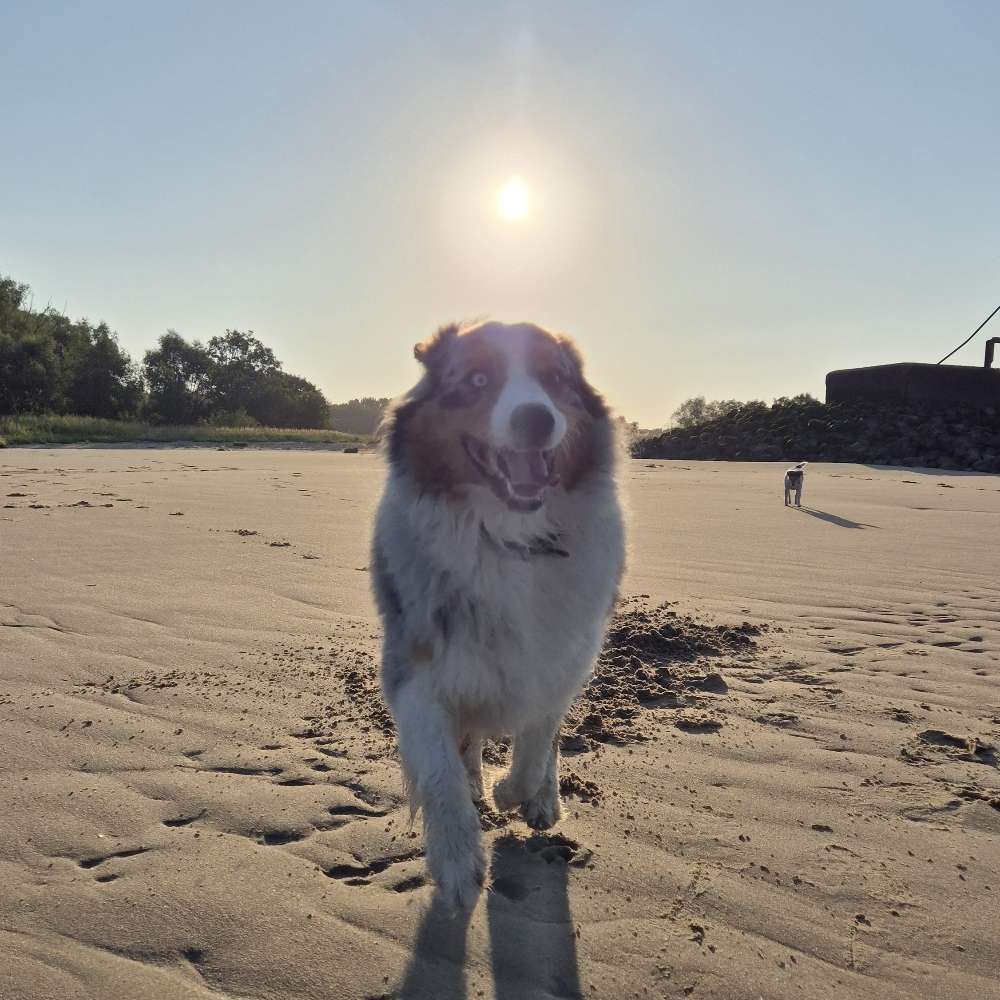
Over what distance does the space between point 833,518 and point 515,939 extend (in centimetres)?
953

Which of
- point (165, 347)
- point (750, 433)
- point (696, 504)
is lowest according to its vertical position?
point (696, 504)

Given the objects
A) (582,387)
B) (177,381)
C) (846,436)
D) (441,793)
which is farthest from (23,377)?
(441,793)

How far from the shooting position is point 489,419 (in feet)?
9.14

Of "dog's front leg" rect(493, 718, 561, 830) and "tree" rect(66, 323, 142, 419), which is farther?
"tree" rect(66, 323, 142, 419)

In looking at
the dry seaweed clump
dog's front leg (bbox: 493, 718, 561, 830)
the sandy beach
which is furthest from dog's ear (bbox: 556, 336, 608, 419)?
the dry seaweed clump

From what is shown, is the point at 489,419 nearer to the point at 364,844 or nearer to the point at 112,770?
the point at 364,844

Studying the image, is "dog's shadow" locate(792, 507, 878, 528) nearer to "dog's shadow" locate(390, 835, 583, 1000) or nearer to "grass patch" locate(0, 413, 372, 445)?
"dog's shadow" locate(390, 835, 583, 1000)

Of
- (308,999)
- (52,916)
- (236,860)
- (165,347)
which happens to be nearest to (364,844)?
(236,860)

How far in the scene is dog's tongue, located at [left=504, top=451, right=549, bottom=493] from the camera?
2.80 metres

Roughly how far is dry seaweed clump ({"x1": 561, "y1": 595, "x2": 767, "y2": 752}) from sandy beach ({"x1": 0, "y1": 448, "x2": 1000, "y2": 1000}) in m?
0.02

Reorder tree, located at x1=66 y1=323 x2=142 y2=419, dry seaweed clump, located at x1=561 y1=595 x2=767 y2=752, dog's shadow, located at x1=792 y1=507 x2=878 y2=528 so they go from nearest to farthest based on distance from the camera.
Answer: dry seaweed clump, located at x1=561 y1=595 x2=767 y2=752 → dog's shadow, located at x1=792 y1=507 x2=878 y2=528 → tree, located at x1=66 y1=323 x2=142 y2=419

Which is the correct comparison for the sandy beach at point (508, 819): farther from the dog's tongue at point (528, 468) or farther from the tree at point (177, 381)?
the tree at point (177, 381)

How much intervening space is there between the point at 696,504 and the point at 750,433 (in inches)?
587

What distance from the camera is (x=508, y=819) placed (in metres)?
2.87
